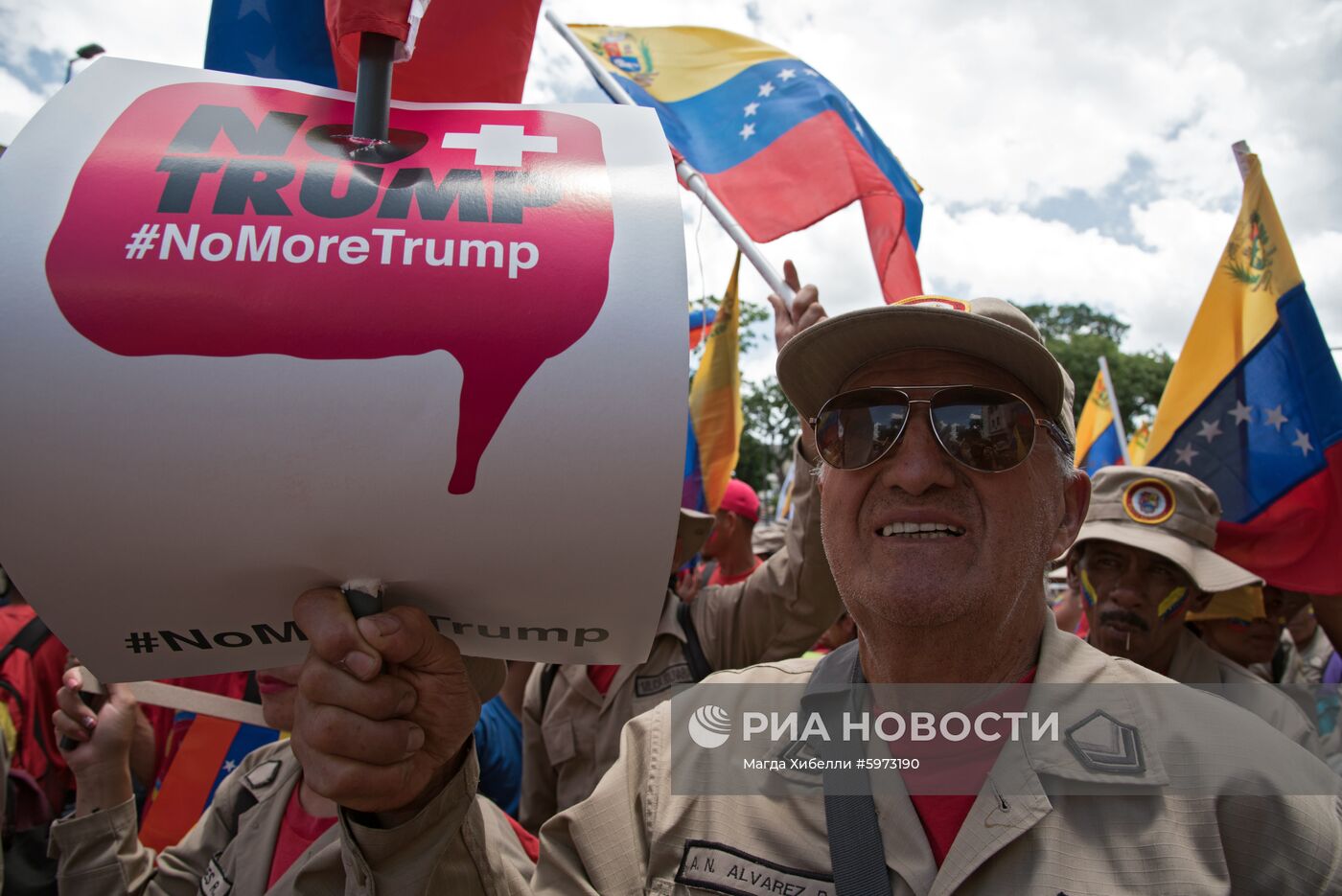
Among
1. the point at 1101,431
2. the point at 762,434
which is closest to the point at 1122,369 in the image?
the point at 762,434

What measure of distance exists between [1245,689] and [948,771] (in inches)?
67.7

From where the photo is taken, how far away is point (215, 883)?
1922mm

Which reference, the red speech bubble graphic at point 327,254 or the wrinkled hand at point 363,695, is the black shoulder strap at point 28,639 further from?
the red speech bubble graphic at point 327,254

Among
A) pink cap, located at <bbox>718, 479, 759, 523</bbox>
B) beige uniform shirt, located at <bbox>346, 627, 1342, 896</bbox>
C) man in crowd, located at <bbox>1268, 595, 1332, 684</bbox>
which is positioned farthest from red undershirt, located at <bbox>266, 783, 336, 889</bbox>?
man in crowd, located at <bbox>1268, 595, 1332, 684</bbox>

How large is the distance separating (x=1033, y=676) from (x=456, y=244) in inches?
53.3

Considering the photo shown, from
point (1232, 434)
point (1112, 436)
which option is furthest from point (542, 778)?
point (1112, 436)

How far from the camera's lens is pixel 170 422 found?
928mm

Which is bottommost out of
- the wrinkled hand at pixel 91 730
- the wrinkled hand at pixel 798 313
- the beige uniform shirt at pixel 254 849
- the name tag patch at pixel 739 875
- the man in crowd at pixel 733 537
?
the name tag patch at pixel 739 875

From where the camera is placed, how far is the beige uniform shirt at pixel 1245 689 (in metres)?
2.31

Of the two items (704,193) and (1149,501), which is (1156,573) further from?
(704,193)

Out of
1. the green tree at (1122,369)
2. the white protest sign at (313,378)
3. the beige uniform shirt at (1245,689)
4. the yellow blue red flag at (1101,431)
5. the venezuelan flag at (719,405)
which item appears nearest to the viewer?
the white protest sign at (313,378)

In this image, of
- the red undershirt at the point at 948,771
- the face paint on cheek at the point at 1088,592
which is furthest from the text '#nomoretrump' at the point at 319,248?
the face paint on cheek at the point at 1088,592

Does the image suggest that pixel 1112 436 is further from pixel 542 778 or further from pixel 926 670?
pixel 926 670

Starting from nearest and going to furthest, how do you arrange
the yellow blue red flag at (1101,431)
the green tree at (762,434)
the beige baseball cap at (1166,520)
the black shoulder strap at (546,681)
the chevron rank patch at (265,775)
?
1. the chevron rank patch at (265,775)
2. the beige baseball cap at (1166,520)
3. the black shoulder strap at (546,681)
4. the yellow blue red flag at (1101,431)
5. the green tree at (762,434)
